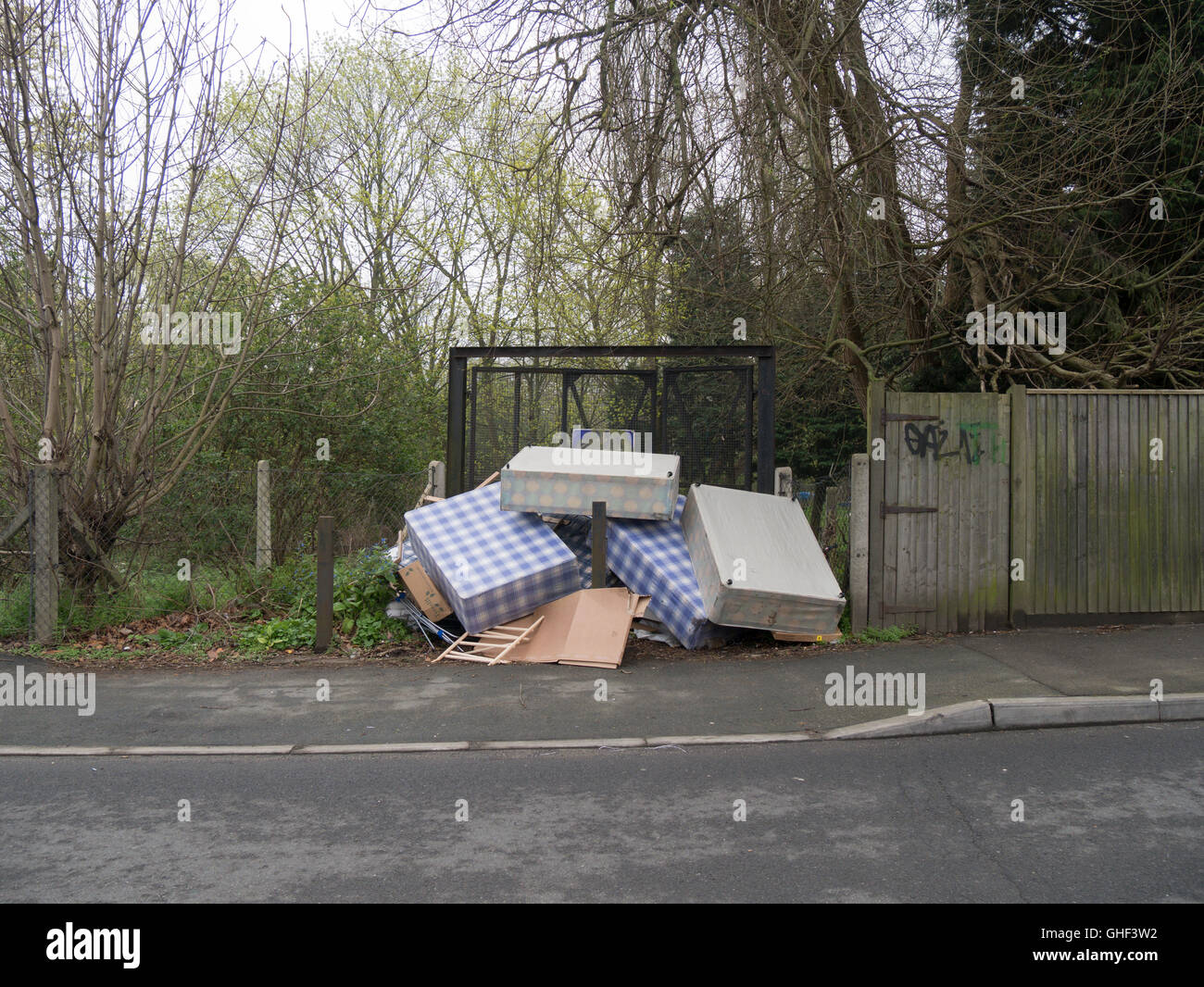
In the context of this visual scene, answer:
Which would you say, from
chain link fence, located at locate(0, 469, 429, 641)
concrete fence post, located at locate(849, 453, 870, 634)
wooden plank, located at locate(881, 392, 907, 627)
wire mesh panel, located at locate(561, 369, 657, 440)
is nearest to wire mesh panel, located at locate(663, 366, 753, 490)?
wire mesh panel, located at locate(561, 369, 657, 440)

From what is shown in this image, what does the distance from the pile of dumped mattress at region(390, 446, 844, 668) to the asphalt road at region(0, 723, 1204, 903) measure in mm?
2521

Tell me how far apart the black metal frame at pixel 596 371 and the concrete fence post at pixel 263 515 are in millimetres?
2143

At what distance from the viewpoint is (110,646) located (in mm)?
9062

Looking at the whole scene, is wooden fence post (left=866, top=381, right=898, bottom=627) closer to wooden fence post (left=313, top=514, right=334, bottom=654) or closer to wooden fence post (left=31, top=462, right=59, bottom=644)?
wooden fence post (left=313, top=514, right=334, bottom=654)

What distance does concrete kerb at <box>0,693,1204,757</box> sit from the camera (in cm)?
625

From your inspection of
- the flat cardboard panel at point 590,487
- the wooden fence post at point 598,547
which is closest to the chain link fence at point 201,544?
the flat cardboard panel at point 590,487

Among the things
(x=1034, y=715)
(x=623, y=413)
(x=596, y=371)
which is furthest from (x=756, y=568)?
(x=596, y=371)

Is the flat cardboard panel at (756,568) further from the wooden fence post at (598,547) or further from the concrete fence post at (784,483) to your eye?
the concrete fence post at (784,483)

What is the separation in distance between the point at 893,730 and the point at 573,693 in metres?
2.44

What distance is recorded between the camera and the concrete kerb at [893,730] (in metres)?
6.25

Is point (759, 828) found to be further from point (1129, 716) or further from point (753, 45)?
point (753, 45)

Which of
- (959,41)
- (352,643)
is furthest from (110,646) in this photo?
(959,41)

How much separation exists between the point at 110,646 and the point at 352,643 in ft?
7.43

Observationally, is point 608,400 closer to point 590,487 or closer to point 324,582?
point 590,487
